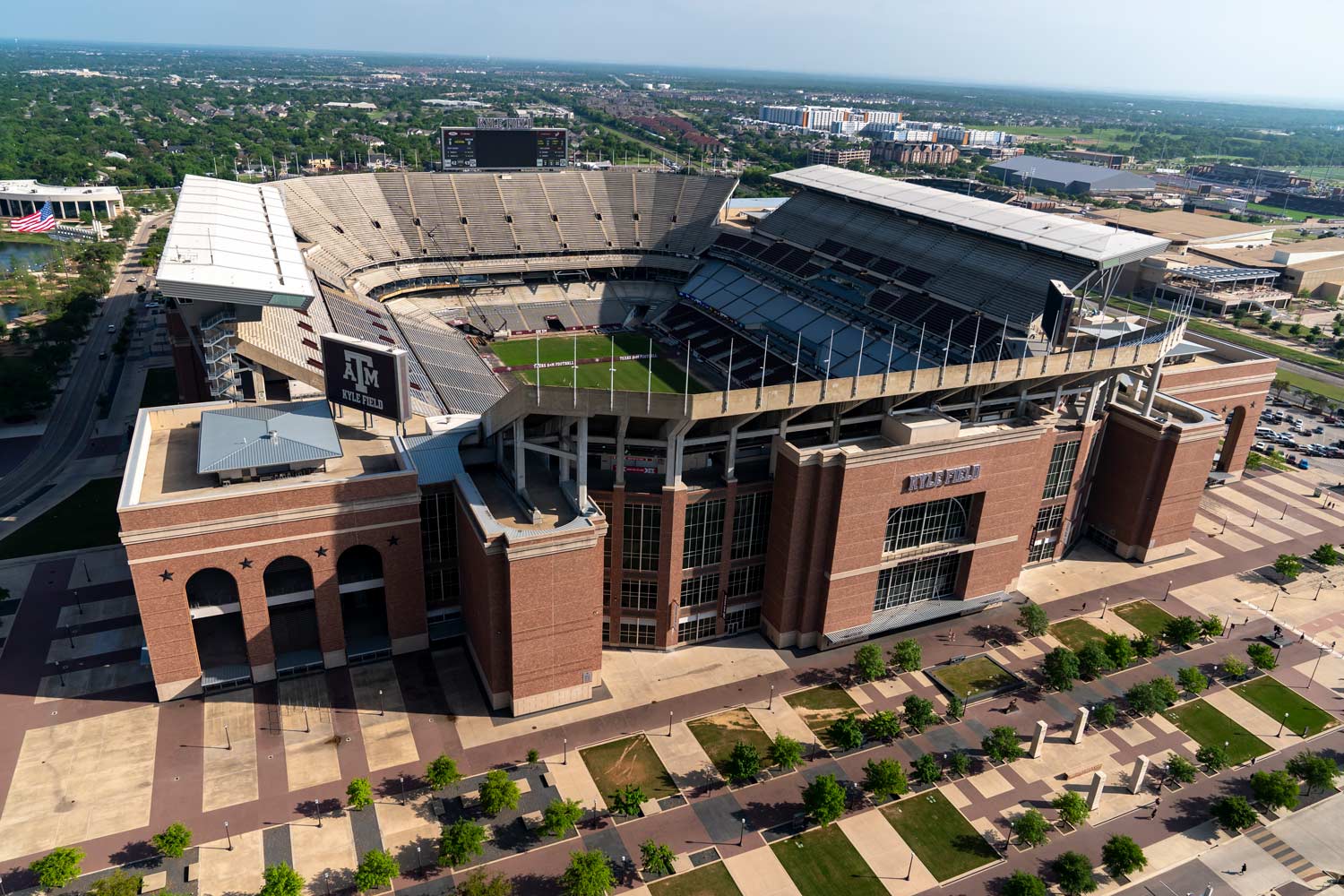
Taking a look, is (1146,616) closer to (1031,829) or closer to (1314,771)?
(1314,771)

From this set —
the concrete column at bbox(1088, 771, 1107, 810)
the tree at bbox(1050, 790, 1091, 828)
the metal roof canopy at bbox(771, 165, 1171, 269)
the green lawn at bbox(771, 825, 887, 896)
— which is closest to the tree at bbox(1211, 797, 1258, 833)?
the concrete column at bbox(1088, 771, 1107, 810)

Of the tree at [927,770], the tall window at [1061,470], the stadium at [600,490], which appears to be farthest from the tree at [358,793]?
the tall window at [1061,470]

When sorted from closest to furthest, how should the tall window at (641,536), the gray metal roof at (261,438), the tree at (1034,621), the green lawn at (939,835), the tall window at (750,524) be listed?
the green lawn at (939,835)
the gray metal roof at (261,438)
the tall window at (641,536)
the tall window at (750,524)
the tree at (1034,621)

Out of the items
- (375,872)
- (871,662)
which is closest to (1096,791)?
(871,662)

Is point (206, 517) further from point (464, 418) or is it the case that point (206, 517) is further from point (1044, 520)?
point (1044, 520)

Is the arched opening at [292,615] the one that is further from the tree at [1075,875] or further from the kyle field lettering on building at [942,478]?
the tree at [1075,875]

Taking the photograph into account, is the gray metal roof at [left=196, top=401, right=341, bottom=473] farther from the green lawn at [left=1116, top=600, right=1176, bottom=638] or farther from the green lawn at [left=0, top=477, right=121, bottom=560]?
the green lawn at [left=1116, top=600, right=1176, bottom=638]

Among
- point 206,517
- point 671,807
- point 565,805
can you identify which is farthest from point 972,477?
point 206,517
